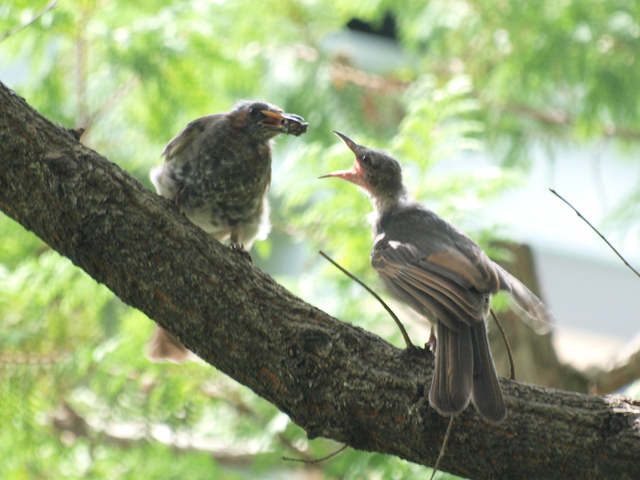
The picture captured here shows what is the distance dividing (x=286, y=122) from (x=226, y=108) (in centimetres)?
215

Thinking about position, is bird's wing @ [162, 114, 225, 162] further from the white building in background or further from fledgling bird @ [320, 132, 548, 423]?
the white building in background

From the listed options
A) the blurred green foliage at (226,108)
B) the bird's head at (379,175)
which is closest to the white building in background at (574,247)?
the blurred green foliage at (226,108)

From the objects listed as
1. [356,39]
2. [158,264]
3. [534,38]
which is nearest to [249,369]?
[158,264]

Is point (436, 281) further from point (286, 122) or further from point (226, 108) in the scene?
point (226, 108)

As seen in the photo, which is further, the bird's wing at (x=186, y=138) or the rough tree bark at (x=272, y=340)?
the bird's wing at (x=186, y=138)

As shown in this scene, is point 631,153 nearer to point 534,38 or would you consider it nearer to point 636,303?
point 534,38

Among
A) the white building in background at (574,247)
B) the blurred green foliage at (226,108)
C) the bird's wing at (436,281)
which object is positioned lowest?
the white building in background at (574,247)

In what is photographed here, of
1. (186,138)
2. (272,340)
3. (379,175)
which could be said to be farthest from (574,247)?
(272,340)

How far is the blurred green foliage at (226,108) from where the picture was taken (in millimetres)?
3355

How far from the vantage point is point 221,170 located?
8.19ft

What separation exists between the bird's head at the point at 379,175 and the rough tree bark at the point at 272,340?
97cm

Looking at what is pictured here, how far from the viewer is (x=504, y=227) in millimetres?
3139

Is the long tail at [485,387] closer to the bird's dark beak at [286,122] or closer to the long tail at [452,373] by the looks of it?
the long tail at [452,373]

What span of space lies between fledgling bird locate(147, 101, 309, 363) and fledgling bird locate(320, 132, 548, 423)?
58cm
